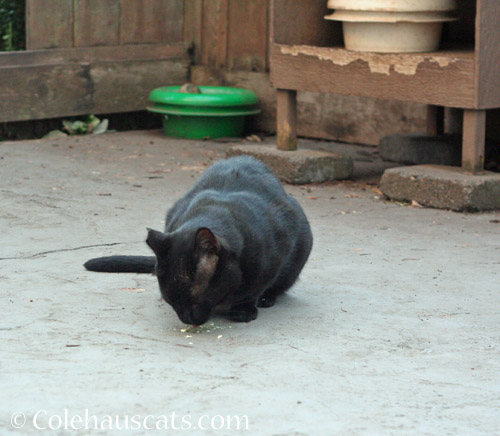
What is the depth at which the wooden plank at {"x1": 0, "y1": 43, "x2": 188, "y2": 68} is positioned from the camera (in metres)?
7.12

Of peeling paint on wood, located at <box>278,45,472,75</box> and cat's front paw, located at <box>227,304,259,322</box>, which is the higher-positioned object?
peeling paint on wood, located at <box>278,45,472,75</box>

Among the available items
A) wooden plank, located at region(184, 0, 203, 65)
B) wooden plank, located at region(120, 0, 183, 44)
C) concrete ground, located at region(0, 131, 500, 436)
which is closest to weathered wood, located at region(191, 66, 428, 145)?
wooden plank, located at region(184, 0, 203, 65)

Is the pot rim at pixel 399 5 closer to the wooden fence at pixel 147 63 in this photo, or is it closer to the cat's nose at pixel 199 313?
the wooden fence at pixel 147 63

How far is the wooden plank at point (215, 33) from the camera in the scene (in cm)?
798

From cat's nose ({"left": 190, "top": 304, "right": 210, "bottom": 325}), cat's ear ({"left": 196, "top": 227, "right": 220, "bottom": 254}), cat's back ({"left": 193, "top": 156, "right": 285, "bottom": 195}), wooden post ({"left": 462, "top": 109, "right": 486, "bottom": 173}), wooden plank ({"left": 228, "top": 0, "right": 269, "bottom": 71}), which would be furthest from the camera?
wooden plank ({"left": 228, "top": 0, "right": 269, "bottom": 71})

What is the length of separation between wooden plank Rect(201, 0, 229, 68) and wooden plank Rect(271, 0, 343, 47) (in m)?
1.94

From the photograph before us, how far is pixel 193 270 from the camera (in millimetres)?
2715

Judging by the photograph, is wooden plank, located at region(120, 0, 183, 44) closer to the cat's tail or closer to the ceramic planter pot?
the ceramic planter pot

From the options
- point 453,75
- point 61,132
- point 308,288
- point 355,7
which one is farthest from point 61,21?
point 308,288

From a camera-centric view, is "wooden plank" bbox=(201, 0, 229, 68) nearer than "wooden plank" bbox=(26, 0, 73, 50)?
No

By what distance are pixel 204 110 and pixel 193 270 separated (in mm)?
4730

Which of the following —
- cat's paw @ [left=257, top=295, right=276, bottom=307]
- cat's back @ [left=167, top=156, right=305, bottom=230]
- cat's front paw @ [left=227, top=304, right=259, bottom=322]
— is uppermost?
cat's back @ [left=167, top=156, right=305, bottom=230]

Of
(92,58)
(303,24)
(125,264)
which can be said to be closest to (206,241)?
(125,264)

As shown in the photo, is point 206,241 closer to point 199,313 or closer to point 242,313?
point 199,313
